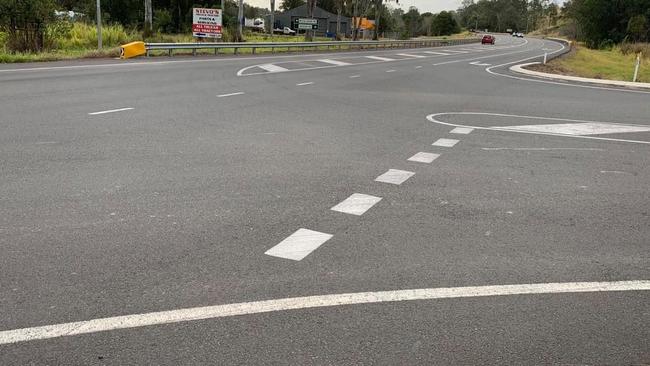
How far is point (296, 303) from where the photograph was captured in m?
3.69

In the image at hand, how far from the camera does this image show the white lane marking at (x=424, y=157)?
25.3 ft

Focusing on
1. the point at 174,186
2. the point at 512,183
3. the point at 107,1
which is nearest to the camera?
the point at 174,186

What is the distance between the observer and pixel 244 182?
6320mm

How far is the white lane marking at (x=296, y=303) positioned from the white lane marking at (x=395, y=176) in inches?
105

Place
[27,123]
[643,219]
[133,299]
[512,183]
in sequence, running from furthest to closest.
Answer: [27,123]
[512,183]
[643,219]
[133,299]

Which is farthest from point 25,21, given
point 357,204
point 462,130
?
point 357,204

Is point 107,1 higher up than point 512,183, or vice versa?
point 107,1

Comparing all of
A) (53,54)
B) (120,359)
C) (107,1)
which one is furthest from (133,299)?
(107,1)

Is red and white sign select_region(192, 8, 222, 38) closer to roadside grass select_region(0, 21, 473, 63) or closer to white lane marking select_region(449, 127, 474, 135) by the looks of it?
roadside grass select_region(0, 21, 473, 63)

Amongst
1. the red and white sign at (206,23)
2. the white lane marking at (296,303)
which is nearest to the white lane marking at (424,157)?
the white lane marking at (296,303)

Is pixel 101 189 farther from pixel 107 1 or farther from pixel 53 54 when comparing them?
pixel 107 1

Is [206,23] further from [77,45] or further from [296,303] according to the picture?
[296,303]

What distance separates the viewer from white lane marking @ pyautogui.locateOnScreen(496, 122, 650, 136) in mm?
10680

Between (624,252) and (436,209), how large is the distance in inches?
64.1
